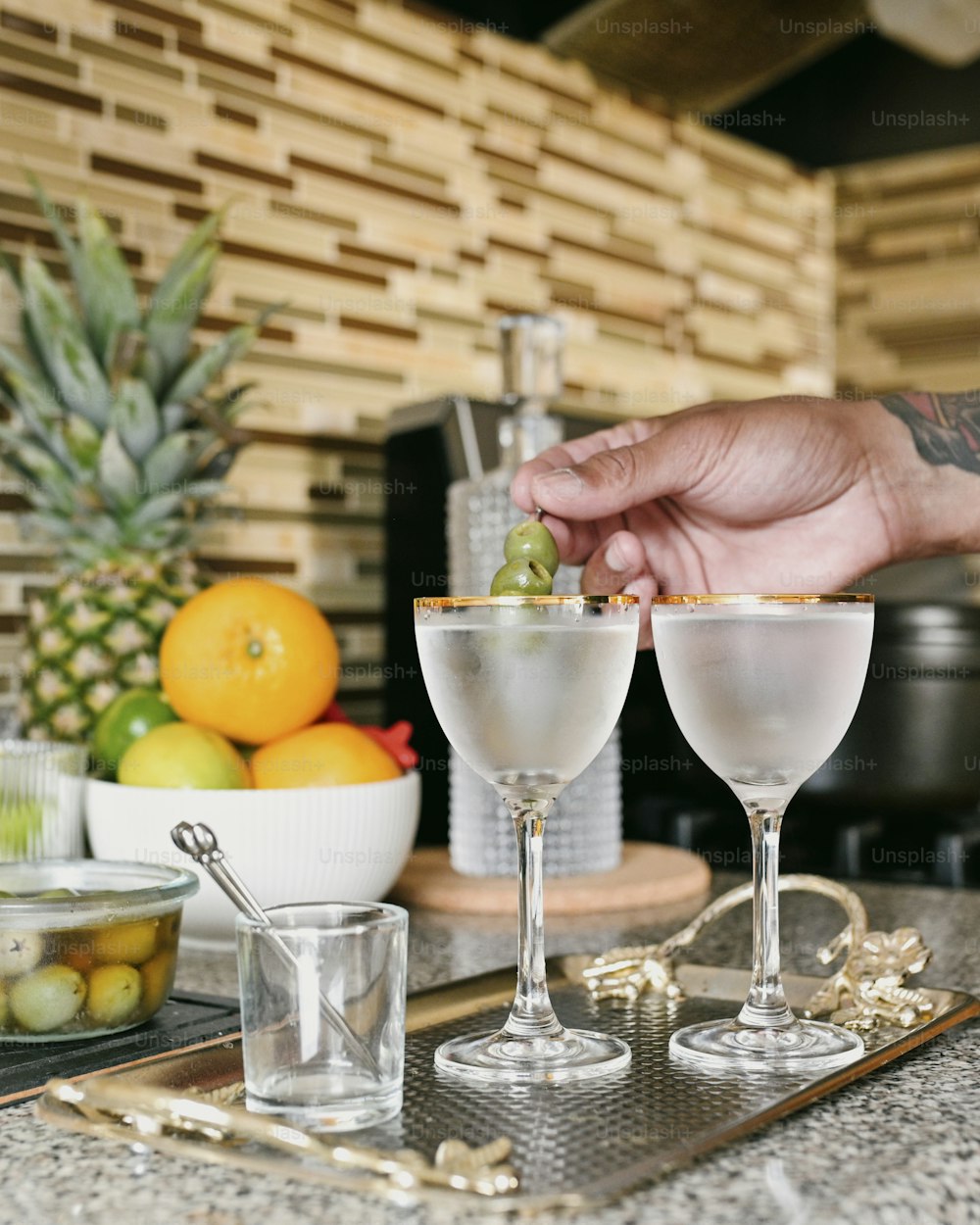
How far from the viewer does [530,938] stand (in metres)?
0.73

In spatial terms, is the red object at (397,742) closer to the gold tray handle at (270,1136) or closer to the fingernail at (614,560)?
the fingernail at (614,560)

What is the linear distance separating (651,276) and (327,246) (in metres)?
0.74

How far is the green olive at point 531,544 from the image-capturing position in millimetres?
782

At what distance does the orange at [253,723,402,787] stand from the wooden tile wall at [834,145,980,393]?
1.81 metres

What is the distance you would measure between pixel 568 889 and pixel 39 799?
439mm

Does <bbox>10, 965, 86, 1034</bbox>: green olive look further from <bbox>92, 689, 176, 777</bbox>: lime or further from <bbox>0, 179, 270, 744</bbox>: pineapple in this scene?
<bbox>0, 179, 270, 744</bbox>: pineapple

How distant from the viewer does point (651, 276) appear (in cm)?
243

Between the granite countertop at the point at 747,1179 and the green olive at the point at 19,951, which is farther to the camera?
the green olive at the point at 19,951

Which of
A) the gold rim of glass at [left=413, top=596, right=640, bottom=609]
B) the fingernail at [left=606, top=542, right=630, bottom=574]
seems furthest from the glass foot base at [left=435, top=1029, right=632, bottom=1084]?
the fingernail at [left=606, top=542, right=630, bottom=574]

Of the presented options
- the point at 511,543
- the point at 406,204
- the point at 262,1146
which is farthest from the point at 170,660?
the point at 406,204

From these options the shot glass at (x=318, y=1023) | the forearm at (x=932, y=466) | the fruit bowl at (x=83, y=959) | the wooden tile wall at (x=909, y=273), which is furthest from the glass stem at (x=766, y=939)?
the wooden tile wall at (x=909, y=273)

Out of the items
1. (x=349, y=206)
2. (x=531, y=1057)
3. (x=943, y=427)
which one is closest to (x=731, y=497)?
→ (x=943, y=427)

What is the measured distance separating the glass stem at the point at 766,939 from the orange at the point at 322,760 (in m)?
0.43

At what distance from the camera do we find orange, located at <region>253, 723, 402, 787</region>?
1.11m
